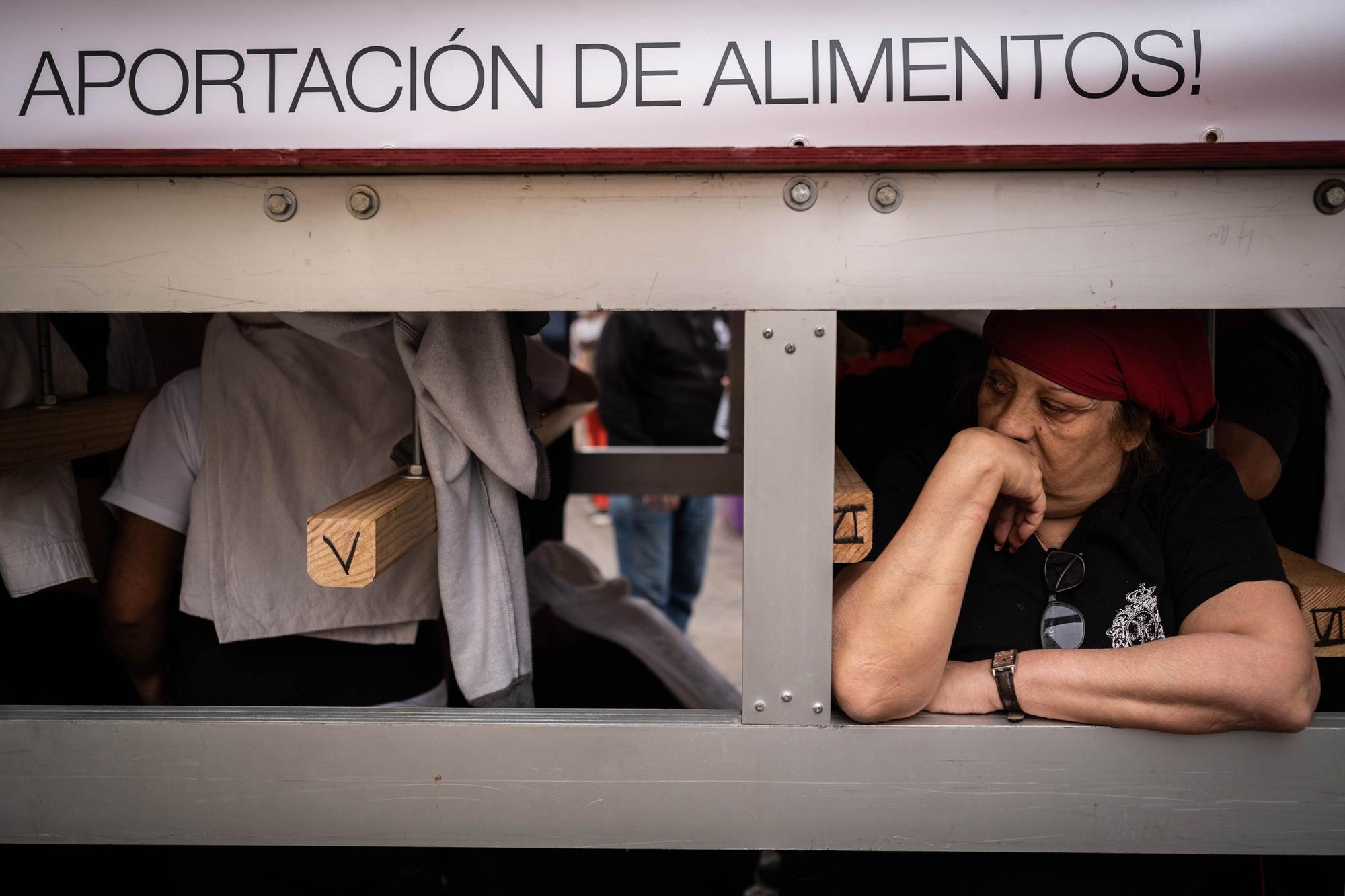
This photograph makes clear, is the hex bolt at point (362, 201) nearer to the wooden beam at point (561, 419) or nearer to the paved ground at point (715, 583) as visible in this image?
the wooden beam at point (561, 419)

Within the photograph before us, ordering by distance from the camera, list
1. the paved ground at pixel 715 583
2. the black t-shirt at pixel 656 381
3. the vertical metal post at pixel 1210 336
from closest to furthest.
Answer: the vertical metal post at pixel 1210 336 → the black t-shirt at pixel 656 381 → the paved ground at pixel 715 583

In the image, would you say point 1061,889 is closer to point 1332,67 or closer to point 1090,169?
point 1090,169

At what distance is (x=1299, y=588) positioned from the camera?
1.36 m

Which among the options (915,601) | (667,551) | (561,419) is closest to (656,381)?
(667,551)

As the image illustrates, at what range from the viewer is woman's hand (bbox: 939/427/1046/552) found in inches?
50.7

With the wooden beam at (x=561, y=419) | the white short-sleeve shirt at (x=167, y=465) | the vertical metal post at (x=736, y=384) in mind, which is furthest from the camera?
the vertical metal post at (x=736, y=384)

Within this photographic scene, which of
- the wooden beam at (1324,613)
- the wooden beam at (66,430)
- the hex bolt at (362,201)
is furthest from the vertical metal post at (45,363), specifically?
the wooden beam at (1324,613)

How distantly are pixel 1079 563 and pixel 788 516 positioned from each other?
554 millimetres

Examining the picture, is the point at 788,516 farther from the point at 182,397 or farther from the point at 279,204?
the point at 182,397

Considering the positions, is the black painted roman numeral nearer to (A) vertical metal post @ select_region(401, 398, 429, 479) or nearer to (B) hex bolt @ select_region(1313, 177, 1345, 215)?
(A) vertical metal post @ select_region(401, 398, 429, 479)

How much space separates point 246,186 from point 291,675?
0.87 metres

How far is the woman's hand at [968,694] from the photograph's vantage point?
1.23 meters

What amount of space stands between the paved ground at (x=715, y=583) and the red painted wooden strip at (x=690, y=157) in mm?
2675

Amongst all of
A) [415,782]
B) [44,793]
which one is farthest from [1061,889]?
[44,793]
